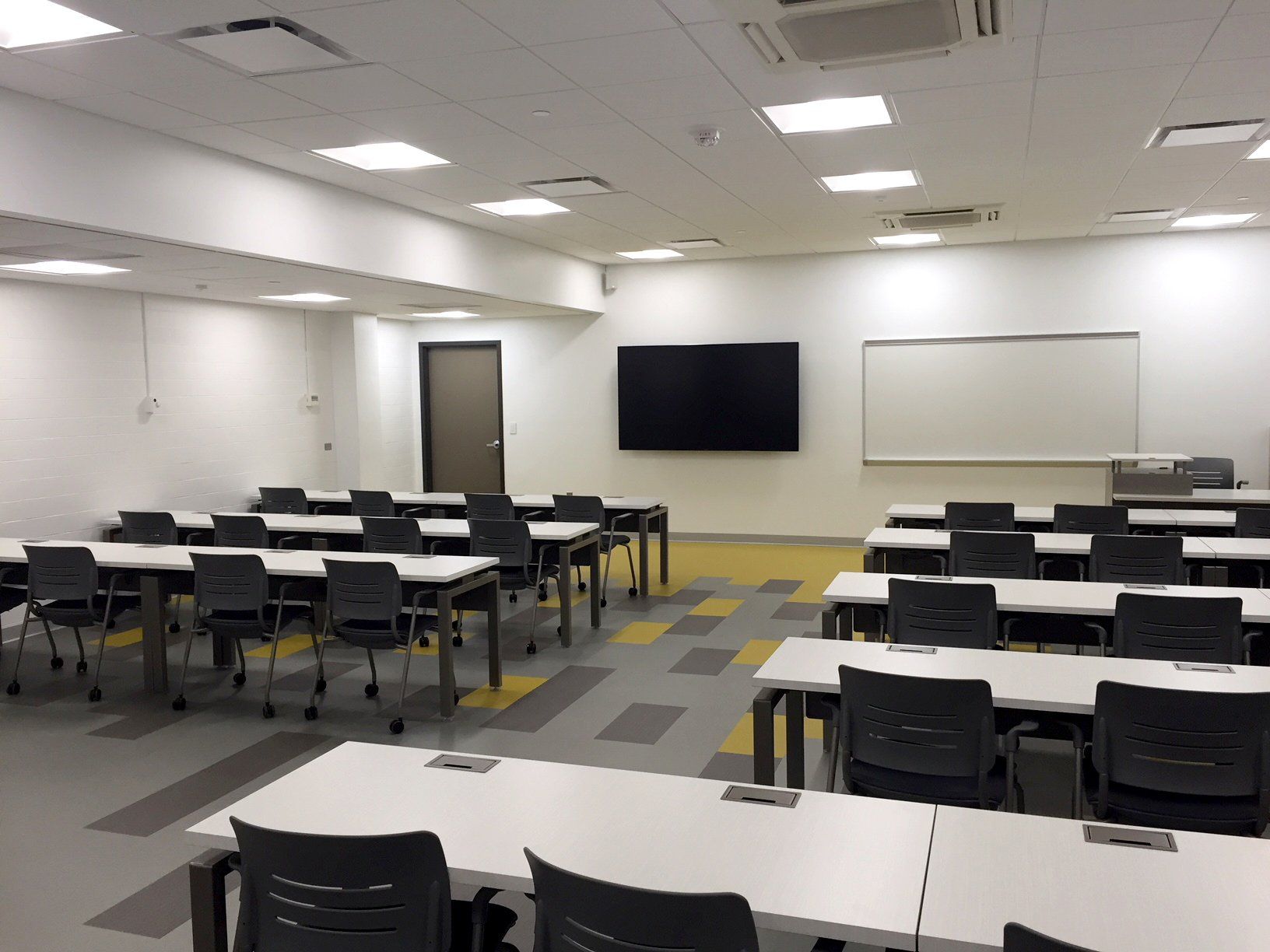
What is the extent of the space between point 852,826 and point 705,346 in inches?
367

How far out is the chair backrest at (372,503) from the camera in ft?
28.0

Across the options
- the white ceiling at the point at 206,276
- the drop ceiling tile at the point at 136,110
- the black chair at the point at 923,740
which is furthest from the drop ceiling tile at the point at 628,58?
the white ceiling at the point at 206,276

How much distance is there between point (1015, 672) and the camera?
336cm

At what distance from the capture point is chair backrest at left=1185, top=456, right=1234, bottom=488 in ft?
29.1

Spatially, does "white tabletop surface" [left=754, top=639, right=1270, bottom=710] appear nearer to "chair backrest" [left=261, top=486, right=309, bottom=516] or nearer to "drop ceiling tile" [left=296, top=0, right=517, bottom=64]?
"drop ceiling tile" [left=296, top=0, right=517, bottom=64]

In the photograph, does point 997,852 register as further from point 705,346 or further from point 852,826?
point 705,346

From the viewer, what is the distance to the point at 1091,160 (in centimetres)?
632

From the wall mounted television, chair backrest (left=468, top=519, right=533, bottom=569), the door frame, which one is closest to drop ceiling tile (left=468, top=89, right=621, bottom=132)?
chair backrest (left=468, top=519, right=533, bottom=569)

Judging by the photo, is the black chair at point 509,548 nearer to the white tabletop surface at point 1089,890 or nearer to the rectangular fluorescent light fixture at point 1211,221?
the white tabletop surface at point 1089,890

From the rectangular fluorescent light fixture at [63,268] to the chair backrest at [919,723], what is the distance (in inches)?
234

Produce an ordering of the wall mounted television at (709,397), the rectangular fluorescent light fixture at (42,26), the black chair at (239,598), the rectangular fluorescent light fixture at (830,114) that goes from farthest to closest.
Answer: the wall mounted television at (709,397), the black chair at (239,598), the rectangular fluorescent light fixture at (830,114), the rectangular fluorescent light fixture at (42,26)

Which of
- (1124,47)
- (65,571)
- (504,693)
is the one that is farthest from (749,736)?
(65,571)

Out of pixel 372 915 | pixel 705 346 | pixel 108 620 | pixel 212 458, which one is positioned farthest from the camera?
pixel 705 346

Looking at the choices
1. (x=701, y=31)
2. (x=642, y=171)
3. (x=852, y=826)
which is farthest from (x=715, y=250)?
(x=852, y=826)
